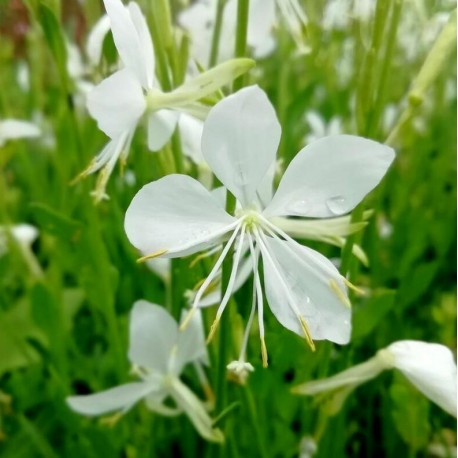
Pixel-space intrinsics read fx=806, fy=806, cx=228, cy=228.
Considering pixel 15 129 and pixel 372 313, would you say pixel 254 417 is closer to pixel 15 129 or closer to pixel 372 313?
pixel 372 313

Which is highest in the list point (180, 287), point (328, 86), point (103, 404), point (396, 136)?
point (396, 136)

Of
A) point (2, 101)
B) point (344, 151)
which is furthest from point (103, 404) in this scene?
point (2, 101)

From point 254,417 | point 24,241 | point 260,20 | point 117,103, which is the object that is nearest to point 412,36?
point 24,241

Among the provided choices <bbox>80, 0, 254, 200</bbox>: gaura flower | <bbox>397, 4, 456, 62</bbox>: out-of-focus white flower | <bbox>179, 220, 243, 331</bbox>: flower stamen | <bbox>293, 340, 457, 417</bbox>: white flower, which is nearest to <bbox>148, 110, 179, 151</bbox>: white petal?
<bbox>80, 0, 254, 200</bbox>: gaura flower

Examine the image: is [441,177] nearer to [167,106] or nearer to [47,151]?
[47,151]

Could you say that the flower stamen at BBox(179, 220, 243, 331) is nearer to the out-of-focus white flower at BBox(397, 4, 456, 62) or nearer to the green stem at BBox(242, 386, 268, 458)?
the green stem at BBox(242, 386, 268, 458)

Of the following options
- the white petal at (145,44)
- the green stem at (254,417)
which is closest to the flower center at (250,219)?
the white petal at (145,44)

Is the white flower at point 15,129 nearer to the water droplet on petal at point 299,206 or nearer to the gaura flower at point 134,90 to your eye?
the gaura flower at point 134,90
